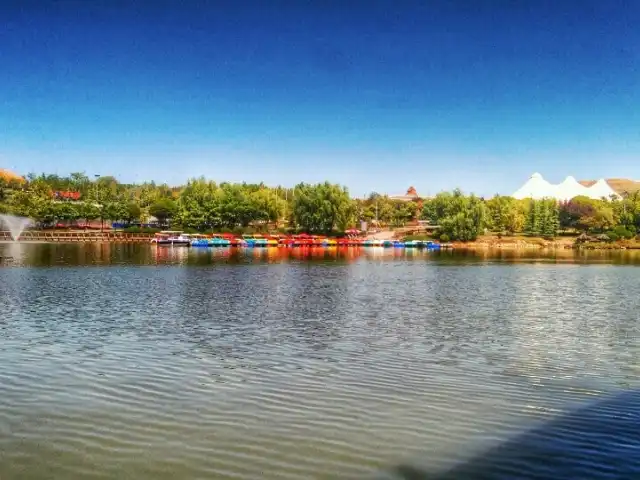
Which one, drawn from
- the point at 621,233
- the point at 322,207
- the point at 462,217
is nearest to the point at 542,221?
the point at 621,233

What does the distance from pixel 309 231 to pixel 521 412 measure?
132447 millimetres

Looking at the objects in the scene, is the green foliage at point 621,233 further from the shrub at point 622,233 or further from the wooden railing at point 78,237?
the wooden railing at point 78,237

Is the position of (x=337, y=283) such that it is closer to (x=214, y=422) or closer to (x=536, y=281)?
(x=536, y=281)

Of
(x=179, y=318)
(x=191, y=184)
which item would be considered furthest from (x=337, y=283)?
(x=191, y=184)

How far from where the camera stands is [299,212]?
142 meters

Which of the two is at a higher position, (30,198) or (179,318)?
(30,198)

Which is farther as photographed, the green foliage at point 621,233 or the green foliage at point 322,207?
the green foliage at point 322,207

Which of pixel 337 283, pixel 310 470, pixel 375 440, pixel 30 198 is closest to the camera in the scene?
pixel 310 470

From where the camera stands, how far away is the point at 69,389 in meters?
14.9

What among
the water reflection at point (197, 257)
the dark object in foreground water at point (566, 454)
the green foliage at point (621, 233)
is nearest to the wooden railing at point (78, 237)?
the water reflection at point (197, 257)

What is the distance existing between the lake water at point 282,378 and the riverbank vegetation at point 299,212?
346 feet

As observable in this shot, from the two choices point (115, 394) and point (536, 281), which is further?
point (536, 281)

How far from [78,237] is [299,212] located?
48.3 metres

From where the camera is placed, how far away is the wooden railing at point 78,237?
409ft
